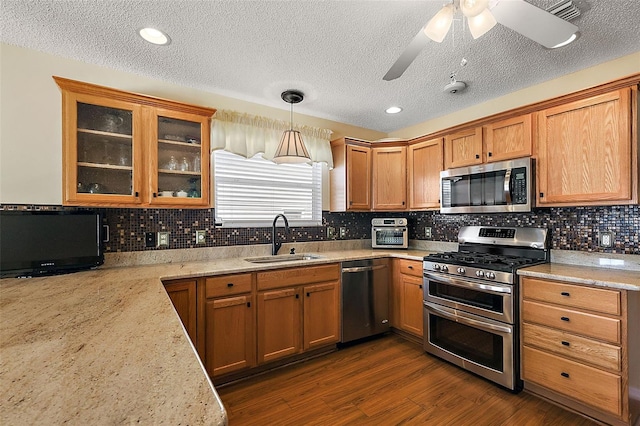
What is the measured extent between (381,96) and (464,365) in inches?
99.8

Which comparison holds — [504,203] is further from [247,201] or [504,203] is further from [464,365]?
[247,201]

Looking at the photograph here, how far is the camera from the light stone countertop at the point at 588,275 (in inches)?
70.1

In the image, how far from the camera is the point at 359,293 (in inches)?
118

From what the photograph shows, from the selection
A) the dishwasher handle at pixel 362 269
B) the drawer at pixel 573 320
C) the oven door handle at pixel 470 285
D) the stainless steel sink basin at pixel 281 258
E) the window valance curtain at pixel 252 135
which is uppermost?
the window valance curtain at pixel 252 135

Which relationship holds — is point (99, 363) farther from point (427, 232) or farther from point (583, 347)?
point (427, 232)

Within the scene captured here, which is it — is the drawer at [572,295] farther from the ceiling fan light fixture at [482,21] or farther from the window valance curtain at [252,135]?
the window valance curtain at [252,135]

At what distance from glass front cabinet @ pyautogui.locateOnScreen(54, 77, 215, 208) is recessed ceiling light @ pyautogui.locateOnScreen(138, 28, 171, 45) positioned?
0.43 metres

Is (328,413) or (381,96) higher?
(381,96)

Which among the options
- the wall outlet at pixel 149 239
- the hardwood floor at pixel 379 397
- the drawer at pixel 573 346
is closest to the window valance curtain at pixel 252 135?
the wall outlet at pixel 149 239

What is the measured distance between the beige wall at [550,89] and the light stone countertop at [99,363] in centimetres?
307

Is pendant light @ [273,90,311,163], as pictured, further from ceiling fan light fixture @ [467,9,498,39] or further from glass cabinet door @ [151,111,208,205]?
ceiling fan light fixture @ [467,9,498,39]

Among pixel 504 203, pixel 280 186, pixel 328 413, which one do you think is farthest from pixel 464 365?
pixel 280 186

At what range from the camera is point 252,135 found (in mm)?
2979

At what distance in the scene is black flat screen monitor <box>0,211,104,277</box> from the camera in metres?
1.95
